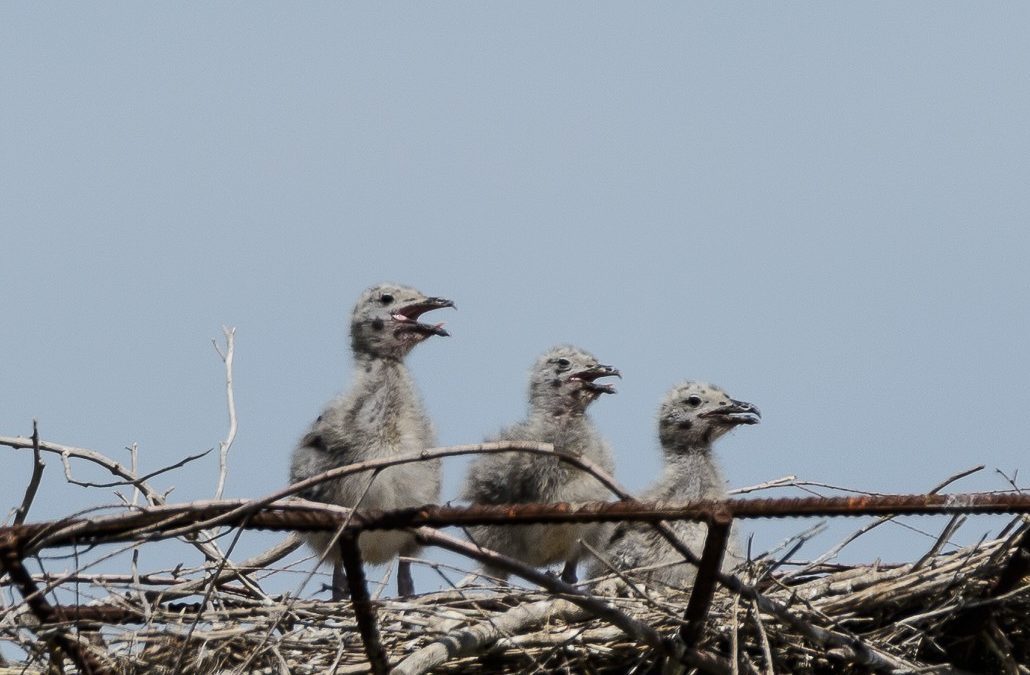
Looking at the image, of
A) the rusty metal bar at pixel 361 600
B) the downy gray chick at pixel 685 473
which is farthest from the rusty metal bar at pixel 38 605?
the downy gray chick at pixel 685 473

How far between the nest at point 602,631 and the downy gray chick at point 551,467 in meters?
1.60

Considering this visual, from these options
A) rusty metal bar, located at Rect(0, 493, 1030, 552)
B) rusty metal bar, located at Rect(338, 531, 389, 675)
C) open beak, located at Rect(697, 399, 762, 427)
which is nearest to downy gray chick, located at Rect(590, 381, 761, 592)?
open beak, located at Rect(697, 399, 762, 427)

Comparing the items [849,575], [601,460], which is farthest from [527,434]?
[849,575]

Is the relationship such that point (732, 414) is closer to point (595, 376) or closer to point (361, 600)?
point (595, 376)

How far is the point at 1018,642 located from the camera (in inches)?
209

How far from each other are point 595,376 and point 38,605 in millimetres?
3511

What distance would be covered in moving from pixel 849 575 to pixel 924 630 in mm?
478

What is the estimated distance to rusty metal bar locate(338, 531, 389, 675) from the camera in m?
→ 4.18

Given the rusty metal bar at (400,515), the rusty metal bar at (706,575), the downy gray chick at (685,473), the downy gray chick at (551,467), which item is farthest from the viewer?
the downy gray chick at (551,467)

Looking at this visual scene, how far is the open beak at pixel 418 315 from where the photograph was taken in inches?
286

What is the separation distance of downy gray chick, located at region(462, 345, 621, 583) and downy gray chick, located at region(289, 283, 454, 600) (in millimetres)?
314

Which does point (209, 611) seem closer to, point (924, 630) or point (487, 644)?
point (487, 644)

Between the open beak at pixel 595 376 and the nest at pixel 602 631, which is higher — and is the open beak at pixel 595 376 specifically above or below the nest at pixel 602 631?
above

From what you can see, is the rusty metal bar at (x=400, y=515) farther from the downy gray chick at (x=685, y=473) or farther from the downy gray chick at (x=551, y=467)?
the downy gray chick at (x=551, y=467)
